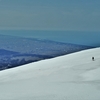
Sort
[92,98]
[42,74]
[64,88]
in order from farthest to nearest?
[42,74] < [64,88] < [92,98]

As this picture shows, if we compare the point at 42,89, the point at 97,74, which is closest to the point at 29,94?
the point at 42,89

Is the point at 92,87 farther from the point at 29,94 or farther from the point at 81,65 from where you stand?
the point at 81,65

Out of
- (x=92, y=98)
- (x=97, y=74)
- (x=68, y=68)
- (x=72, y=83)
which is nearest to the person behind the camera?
(x=92, y=98)

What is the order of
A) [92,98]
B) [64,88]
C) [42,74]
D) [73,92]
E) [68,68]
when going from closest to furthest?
1. [92,98]
2. [73,92]
3. [64,88]
4. [42,74]
5. [68,68]

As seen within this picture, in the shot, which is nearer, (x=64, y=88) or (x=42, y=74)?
(x=64, y=88)

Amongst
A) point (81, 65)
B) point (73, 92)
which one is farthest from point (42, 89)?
point (81, 65)

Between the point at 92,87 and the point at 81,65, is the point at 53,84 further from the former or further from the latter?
the point at 81,65
